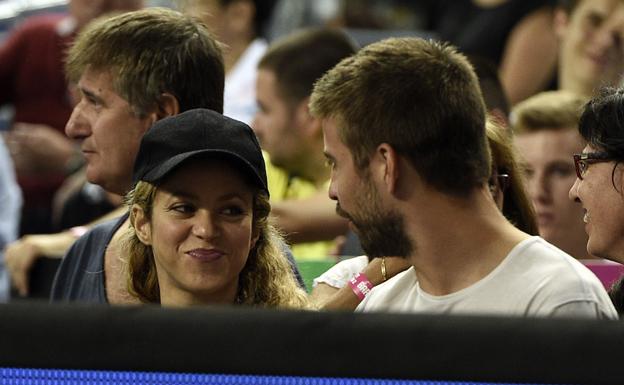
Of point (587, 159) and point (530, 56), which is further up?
point (587, 159)

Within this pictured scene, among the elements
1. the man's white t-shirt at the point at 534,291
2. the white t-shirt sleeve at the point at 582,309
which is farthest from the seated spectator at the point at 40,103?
the white t-shirt sleeve at the point at 582,309

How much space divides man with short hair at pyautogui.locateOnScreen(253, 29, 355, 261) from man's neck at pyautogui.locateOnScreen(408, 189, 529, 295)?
1961mm

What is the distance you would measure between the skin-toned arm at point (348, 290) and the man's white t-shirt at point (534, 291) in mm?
377

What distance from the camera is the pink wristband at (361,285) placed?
9.70 ft

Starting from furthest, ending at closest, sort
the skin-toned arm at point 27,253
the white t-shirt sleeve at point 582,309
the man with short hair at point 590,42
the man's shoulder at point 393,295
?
the man with short hair at point 590,42 → the skin-toned arm at point 27,253 → the man's shoulder at point 393,295 → the white t-shirt sleeve at point 582,309

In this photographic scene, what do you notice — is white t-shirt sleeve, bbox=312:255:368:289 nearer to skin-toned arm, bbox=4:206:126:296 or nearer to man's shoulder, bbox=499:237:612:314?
man's shoulder, bbox=499:237:612:314

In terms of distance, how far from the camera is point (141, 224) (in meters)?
2.84

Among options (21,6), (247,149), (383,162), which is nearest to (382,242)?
(383,162)

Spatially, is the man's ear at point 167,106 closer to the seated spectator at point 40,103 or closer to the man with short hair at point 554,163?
the man with short hair at point 554,163

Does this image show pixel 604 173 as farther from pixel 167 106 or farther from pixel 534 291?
pixel 167 106

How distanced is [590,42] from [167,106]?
2767 mm

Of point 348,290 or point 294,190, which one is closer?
point 348,290

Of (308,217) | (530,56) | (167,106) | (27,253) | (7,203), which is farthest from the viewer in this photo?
(7,203)

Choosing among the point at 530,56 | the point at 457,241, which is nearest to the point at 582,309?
the point at 457,241
